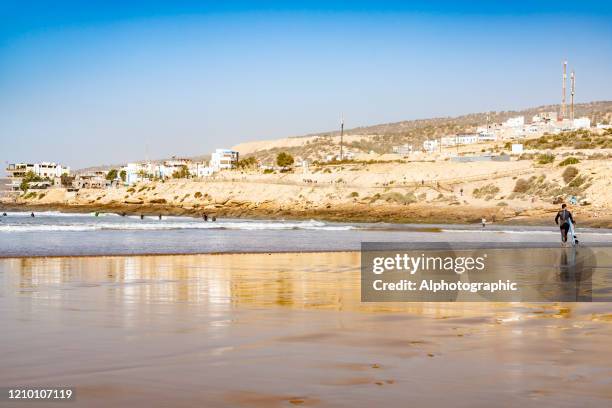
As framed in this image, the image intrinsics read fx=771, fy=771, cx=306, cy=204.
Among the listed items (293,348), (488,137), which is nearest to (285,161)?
(488,137)

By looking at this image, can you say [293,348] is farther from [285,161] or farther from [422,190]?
[285,161]

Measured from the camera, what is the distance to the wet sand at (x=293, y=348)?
6621 millimetres

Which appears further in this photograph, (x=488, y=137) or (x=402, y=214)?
(x=488, y=137)

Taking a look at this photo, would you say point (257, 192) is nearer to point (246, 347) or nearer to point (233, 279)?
point (233, 279)

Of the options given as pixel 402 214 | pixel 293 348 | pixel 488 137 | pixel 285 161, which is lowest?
pixel 402 214

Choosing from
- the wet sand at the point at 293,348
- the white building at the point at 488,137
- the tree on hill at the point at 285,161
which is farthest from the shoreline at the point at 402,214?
the white building at the point at 488,137

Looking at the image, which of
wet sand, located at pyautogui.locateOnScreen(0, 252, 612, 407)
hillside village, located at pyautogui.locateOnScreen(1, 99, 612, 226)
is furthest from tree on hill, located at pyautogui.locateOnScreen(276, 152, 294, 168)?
wet sand, located at pyautogui.locateOnScreen(0, 252, 612, 407)

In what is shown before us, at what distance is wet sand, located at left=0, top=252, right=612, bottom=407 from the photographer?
662 centimetres

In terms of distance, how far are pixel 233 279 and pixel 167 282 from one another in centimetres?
152

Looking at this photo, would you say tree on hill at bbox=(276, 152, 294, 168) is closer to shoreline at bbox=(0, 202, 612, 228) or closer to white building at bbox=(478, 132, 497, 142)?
white building at bbox=(478, 132, 497, 142)

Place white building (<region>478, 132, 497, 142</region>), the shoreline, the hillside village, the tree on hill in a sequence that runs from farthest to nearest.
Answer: white building (<region>478, 132, 497, 142</region>), the tree on hill, the hillside village, the shoreline

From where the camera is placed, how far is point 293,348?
28.3ft

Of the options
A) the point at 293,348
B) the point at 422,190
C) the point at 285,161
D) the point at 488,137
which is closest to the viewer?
the point at 293,348

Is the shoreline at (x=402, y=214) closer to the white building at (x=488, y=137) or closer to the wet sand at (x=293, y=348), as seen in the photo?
the wet sand at (x=293, y=348)
